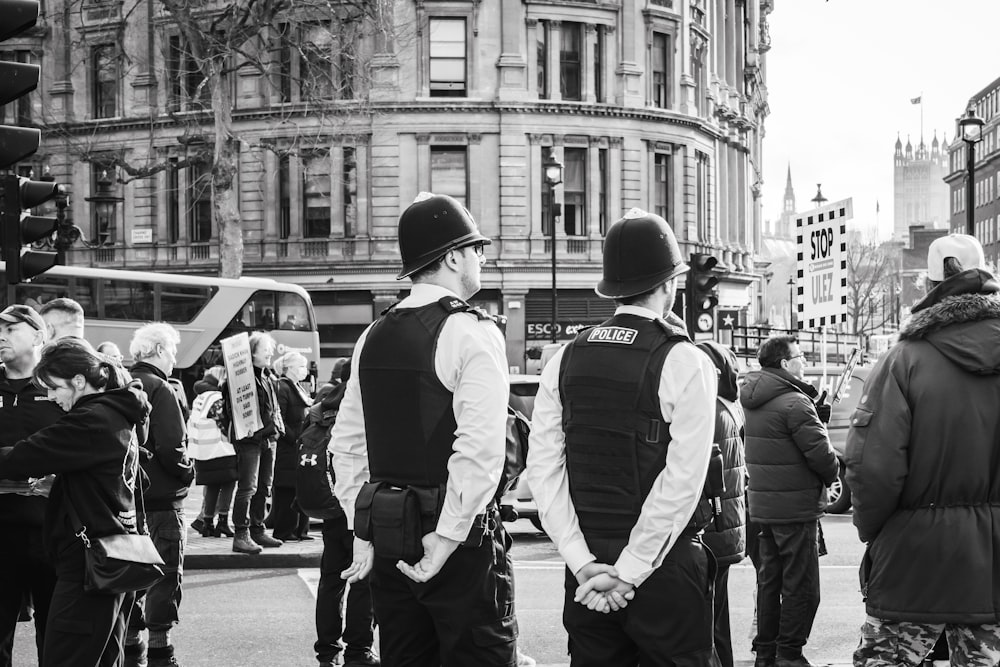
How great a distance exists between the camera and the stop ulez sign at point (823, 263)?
1430cm

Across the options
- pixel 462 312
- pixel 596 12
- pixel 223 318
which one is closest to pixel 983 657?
pixel 462 312

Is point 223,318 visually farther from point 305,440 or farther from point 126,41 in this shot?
point 305,440

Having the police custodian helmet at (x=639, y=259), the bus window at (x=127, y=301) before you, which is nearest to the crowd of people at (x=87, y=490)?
the police custodian helmet at (x=639, y=259)

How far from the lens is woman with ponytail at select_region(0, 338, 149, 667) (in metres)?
5.16

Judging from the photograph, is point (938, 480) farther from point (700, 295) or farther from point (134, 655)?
point (700, 295)

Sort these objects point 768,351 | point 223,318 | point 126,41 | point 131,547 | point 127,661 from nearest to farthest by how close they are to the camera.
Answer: point 131,547 → point 127,661 → point 768,351 → point 223,318 → point 126,41

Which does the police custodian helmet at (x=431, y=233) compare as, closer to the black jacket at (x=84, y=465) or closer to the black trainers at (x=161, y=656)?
the black jacket at (x=84, y=465)

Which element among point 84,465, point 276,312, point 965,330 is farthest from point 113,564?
point 276,312

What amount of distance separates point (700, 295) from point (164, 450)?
37.4 ft

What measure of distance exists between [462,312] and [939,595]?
2041mm

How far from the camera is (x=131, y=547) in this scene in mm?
5273

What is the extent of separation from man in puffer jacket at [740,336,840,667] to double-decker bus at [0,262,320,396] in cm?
2220

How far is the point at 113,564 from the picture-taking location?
5.19 metres

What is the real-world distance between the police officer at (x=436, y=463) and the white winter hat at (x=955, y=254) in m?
1.75
